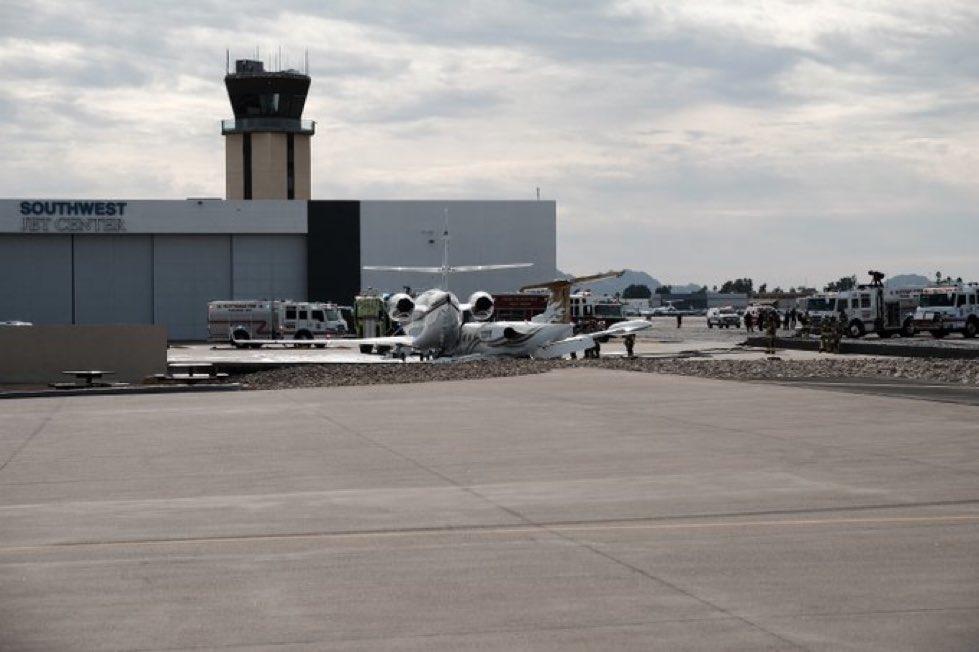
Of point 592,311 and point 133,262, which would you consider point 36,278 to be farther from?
point 592,311

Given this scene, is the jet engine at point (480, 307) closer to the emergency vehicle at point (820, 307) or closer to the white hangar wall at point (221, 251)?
the emergency vehicle at point (820, 307)

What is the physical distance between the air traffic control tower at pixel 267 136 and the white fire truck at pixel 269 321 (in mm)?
31917

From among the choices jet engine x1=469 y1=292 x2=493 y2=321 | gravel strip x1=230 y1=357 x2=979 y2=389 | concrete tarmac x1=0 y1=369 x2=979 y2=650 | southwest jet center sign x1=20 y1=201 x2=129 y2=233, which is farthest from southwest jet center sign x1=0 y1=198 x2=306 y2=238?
concrete tarmac x1=0 y1=369 x2=979 y2=650

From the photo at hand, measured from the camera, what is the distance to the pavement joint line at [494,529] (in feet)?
35.5

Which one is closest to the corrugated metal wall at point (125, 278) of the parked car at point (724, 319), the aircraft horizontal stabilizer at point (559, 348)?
the parked car at point (724, 319)

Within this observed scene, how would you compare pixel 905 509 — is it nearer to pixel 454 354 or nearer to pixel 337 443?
pixel 337 443

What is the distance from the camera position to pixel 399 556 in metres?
10.1

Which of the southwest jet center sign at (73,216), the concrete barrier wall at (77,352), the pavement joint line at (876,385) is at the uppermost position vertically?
the southwest jet center sign at (73,216)

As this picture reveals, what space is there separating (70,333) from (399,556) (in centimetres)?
2667

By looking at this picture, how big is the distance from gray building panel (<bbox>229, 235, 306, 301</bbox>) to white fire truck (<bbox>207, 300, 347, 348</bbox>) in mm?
15442

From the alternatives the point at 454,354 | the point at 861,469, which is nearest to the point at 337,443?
the point at 861,469

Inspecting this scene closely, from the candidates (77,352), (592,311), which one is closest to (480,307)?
(77,352)

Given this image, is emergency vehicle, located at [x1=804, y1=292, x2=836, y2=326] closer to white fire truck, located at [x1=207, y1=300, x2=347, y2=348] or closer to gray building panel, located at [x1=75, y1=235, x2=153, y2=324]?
white fire truck, located at [x1=207, y1=300, x2=347, y2=348]

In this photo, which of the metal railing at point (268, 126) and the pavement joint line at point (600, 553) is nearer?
the pavement joint line at point (600, 553)
